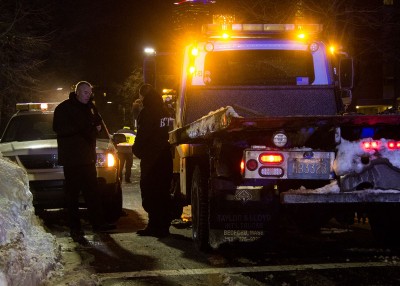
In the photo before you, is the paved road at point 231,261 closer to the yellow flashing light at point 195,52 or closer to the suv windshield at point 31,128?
the suv windshield at point 31,128

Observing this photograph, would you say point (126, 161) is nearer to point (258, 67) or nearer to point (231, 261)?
point (258, 67)

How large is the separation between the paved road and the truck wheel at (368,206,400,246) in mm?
156

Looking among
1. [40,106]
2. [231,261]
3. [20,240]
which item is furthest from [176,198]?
[40,106]

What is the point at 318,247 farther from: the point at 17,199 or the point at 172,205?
the point at 17,199

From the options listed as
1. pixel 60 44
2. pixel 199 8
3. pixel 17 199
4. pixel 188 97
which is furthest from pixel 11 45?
pixel 17 199

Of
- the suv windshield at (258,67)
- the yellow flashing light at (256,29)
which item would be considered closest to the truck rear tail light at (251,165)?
the suv windshield at (258,67)

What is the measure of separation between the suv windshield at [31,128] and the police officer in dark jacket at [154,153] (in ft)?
5.74

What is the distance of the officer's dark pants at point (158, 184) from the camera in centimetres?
781

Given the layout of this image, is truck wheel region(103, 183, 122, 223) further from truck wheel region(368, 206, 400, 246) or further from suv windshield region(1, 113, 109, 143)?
truck wheel region(368, 206, 400, 246)

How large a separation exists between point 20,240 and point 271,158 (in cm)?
223

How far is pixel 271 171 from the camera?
206 inches

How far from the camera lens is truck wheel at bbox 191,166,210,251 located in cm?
623

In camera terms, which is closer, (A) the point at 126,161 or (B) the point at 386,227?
(B) the point at 386,227

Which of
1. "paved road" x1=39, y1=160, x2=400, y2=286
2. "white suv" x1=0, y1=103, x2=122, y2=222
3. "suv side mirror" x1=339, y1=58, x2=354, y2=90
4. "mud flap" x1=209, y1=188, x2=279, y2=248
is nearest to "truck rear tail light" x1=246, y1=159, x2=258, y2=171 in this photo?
"mud flap" x1=209, y1=188, x2=279, y2=248
